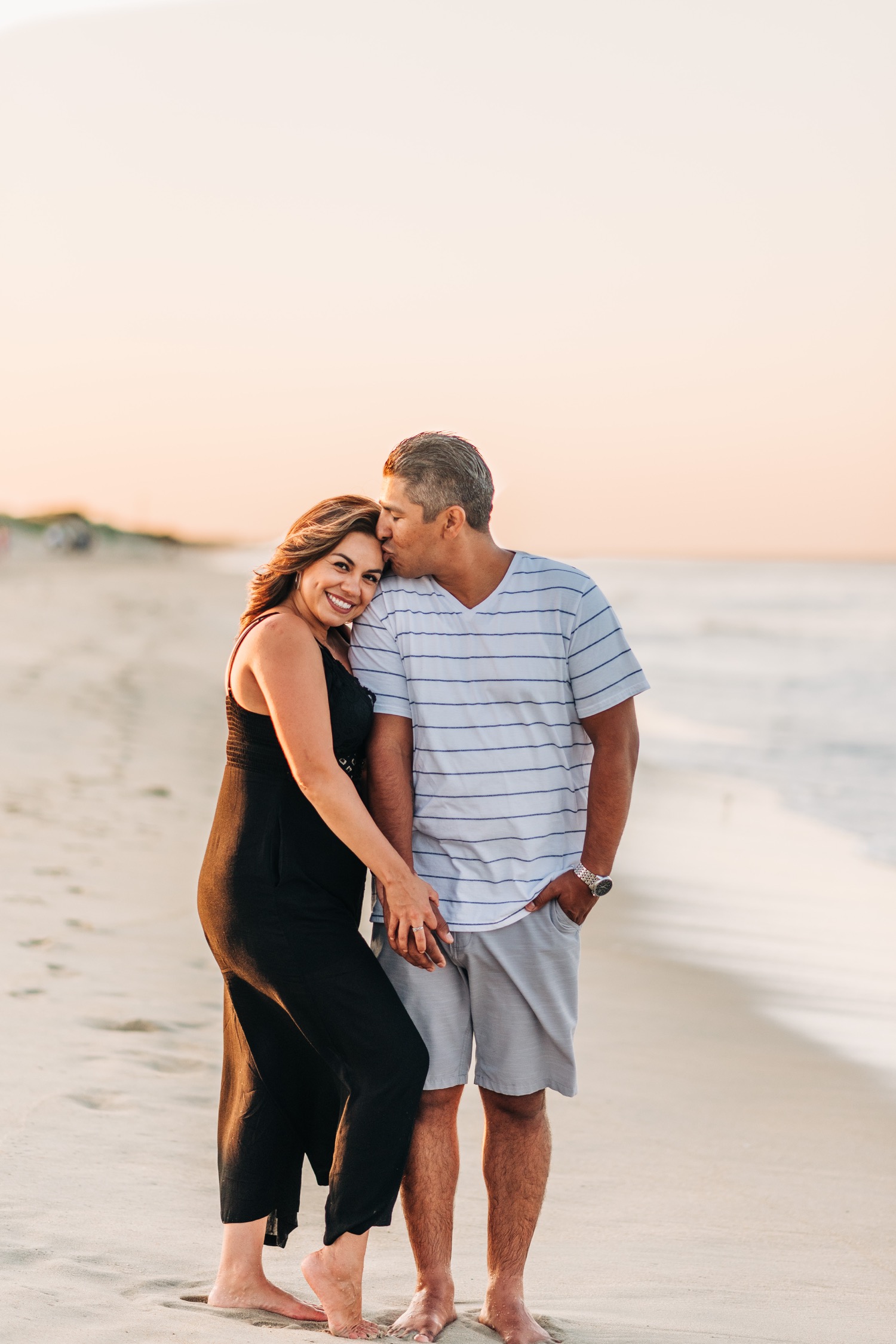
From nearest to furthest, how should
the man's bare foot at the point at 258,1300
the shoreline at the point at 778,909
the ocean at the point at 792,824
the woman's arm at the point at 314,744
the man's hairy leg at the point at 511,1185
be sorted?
the woman's arm at the point at 314,744 < the man's bare foot at the point at 258,1300 < the man's hairy leg at the point at 511,1185 < the shoreline at the point at 778,909 < the ocean at the point at 792,824

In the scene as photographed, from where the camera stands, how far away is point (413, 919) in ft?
9.20

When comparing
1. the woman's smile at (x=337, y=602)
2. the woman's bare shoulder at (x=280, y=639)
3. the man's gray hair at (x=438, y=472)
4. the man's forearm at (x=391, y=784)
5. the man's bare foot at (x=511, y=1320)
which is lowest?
the man's bare foot at (x=511, y=1320)

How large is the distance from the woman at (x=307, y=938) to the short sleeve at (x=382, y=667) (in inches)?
1.4

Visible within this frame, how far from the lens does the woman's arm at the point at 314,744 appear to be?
2.71 metres

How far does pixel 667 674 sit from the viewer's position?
2142 centimetres

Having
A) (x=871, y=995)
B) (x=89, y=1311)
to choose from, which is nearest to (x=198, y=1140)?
(x=89, y=1311)

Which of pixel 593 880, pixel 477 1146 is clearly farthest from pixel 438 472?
pixel 477 1146

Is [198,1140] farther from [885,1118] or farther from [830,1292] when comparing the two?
[885,1118]

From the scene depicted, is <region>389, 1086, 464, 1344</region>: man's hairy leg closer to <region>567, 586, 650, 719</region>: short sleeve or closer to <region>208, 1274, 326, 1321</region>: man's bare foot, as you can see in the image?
<region>208, 1274, 326, 1321</region>: man's bare foot

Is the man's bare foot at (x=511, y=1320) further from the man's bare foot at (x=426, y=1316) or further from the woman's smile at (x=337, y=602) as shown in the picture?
the woman's smile at (x=337, y=602)

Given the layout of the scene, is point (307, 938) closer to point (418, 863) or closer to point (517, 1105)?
point (418, 863)

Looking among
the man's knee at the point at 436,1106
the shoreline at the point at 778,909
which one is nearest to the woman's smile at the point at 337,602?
the man's knee at the point at 436,1106

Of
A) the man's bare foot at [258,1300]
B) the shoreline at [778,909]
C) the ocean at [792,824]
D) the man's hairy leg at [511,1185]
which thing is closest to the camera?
the man's bare foot at [258,1300]

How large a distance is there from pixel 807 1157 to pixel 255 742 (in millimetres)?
2424
